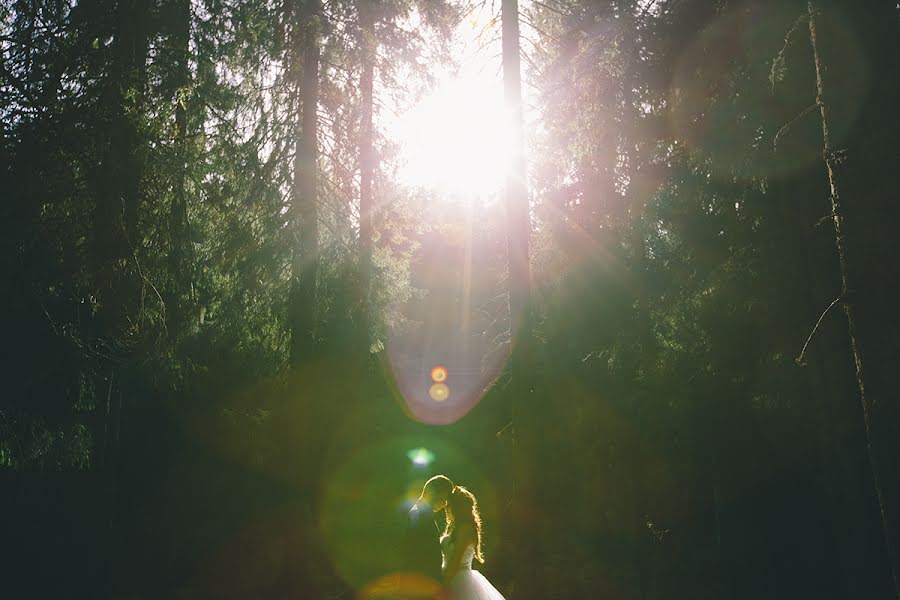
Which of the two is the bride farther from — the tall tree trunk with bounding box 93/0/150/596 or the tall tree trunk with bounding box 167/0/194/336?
the tall tree trunk with bounding box 167/0/194/336

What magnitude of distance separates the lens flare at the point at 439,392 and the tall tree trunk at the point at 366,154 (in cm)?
2329

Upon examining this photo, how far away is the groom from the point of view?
479cm

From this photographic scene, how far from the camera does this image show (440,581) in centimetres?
488

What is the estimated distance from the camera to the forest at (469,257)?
544cm

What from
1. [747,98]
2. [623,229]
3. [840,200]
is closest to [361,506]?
[623,229]

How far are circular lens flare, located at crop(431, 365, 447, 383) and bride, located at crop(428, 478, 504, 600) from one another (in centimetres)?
3042

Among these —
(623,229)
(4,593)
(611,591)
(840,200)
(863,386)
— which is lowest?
(611,591)

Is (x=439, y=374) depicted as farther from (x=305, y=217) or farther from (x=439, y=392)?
(x=305, y=217)

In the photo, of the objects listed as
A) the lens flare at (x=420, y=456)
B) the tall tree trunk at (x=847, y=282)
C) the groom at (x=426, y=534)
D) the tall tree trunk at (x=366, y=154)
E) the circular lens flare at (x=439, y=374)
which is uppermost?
the tall tree trunk at (x=366, y=154)

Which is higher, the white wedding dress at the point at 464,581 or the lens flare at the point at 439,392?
the white wedding dress at the point at 464,581

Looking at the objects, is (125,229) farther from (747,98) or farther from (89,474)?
(89,474)

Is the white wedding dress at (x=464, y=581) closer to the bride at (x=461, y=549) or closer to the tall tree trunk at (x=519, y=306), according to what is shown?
the bride at (x=461, y=549)

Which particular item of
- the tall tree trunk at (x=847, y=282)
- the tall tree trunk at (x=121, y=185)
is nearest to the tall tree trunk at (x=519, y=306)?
the tall tree trunk at (x=847, y=282)

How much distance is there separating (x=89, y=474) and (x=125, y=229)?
9.20m
